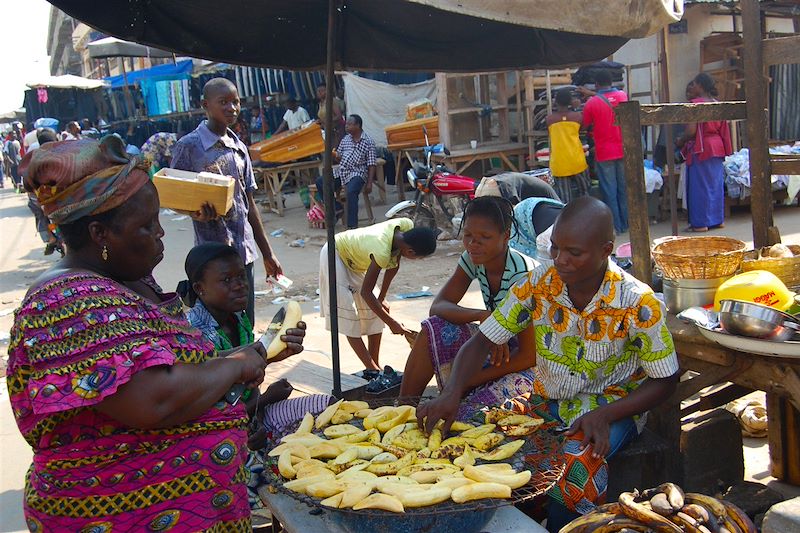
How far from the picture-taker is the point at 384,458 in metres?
2.63

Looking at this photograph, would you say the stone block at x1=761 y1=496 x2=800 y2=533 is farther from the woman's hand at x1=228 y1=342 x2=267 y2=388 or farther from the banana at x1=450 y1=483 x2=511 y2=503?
the woman's hand at x1=228 y1=342 x2=267 y2=388

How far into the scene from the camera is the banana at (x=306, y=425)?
297 cm

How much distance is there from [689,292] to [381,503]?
63.8 inches

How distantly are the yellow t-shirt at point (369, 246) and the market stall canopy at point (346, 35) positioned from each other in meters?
1.09

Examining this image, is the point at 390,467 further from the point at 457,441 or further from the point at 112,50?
the point at 112,50

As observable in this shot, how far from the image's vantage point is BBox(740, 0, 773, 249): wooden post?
336 cm

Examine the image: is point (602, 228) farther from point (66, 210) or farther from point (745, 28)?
point (66, 210)

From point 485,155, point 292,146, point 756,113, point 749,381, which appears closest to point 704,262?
point 749,381

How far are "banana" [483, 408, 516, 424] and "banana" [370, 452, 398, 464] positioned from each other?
474 millimetres

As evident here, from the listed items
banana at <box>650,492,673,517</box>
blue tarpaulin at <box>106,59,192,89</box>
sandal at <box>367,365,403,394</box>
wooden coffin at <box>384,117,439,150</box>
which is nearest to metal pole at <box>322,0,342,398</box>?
sandal at <box>367,365,403,394</box>

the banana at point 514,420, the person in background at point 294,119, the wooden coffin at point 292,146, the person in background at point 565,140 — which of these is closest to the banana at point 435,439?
the banana at point 514,420

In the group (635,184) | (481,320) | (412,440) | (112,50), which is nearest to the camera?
(412,440)

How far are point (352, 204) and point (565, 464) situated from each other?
905cm

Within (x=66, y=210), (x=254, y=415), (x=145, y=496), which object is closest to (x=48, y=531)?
(x=145, y=496)
